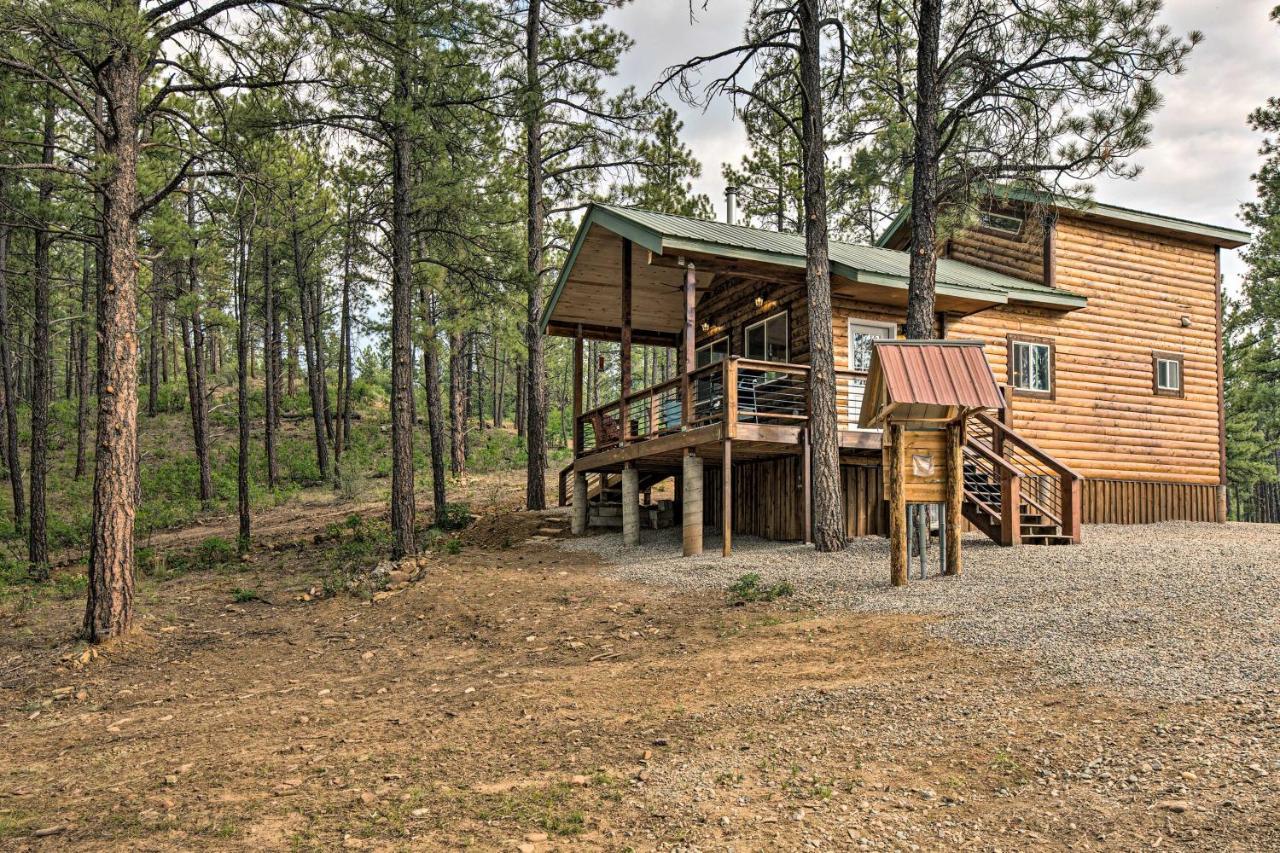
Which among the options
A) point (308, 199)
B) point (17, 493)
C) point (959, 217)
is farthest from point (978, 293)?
point (17, 493)

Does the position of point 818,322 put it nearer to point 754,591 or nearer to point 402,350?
point 754,591

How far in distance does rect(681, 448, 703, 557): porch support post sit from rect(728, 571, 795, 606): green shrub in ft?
11.0

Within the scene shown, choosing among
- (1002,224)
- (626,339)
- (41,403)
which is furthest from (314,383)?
(1002,224)

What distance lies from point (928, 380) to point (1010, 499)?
3734 mm

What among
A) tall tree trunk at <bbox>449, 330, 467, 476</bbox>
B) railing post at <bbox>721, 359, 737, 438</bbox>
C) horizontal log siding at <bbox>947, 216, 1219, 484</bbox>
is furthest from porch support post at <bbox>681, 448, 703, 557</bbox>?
tall tree trunk at <bbox>449, 330, 467, 476</bbox>

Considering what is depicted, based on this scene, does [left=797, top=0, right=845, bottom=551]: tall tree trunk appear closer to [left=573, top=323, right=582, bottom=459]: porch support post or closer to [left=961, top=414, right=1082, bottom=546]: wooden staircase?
[left=961, top=414, right=1082, bottom=546]: wooden staircase

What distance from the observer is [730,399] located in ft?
42.8

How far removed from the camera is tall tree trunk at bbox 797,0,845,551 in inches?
500

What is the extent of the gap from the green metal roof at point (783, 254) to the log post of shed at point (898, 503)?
5.17m

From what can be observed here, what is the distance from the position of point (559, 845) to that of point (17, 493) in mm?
22420

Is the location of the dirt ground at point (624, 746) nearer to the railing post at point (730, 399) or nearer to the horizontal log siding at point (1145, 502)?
the railing post at point (730, 399)

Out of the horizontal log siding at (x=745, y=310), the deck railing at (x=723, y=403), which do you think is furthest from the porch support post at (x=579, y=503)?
the horizontal log siding at (x=745, y=310)

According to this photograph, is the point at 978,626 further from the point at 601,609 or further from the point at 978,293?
the point at 978,293

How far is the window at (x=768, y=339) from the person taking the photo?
53.5ft
